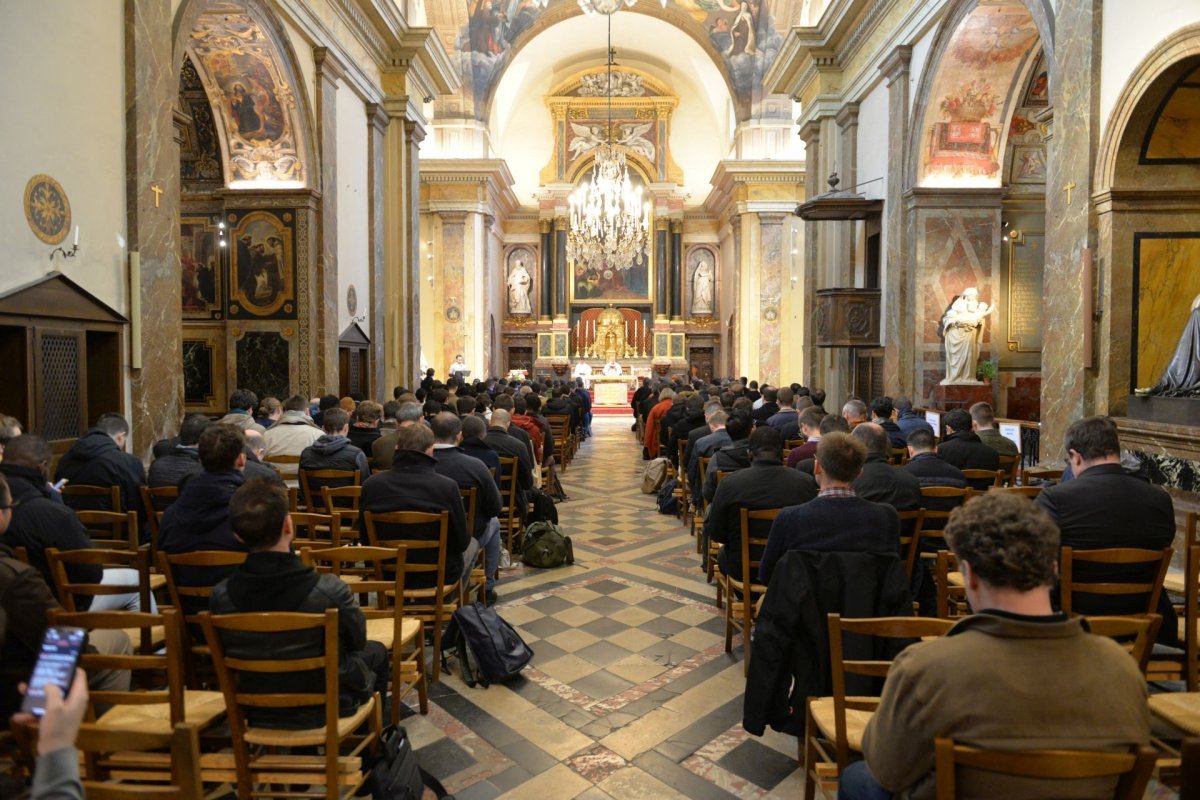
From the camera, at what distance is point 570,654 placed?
454 cm

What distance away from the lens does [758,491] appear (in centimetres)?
415

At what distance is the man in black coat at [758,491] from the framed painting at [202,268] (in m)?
8.70

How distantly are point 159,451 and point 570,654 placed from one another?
3154 millimetres

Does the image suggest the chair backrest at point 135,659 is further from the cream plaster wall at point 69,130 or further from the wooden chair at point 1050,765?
the cream plaster wall at point 69,130

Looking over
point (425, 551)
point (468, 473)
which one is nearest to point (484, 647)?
point (425, 551)

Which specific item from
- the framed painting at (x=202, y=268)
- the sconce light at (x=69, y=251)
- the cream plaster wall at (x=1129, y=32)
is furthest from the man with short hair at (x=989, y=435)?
the framed painting at (x=202, y=268)

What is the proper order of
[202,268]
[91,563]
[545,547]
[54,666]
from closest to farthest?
[54,666]
[91,563]
[545,547]
[202,268]

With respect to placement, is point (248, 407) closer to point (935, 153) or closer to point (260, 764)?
point (260, 764)

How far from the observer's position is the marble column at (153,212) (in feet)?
20.5

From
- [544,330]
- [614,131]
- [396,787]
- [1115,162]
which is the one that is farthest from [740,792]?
[614,131]

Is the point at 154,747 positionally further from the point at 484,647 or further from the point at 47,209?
the point at 47,209

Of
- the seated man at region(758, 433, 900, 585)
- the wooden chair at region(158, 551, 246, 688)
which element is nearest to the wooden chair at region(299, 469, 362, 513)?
the wooden chair at region(158, 551, 246, 688)

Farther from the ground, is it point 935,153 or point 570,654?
point 935,153

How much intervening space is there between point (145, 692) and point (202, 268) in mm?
9423
